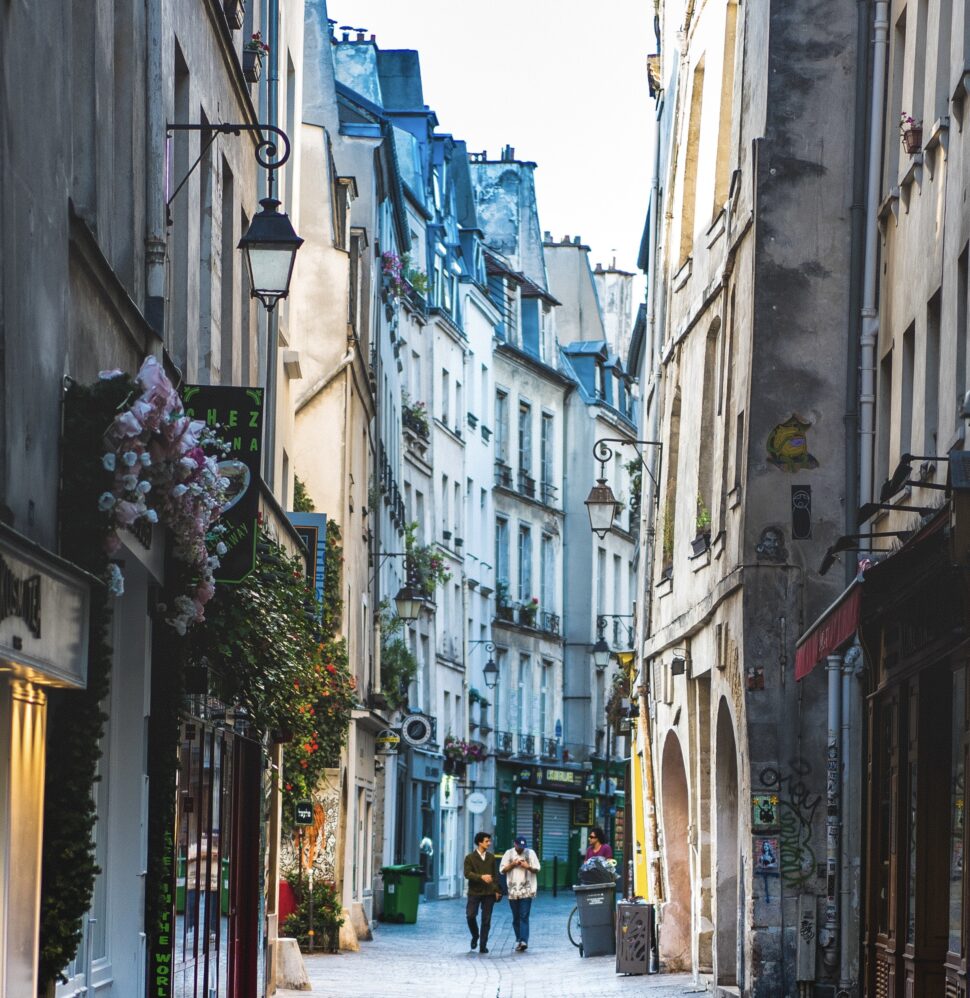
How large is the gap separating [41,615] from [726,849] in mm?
15103

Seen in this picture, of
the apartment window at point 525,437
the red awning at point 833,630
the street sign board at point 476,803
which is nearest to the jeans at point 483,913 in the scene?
the red awning at point 833,630

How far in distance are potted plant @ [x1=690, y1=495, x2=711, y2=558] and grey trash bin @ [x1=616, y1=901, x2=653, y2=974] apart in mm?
3867

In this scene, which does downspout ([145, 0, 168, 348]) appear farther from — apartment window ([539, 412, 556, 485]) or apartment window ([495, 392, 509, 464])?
apartment window ([539, 412, 556, 485])

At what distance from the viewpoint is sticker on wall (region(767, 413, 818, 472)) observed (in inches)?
748

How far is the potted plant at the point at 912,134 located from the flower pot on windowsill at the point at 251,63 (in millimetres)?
5015

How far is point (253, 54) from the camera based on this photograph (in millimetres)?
17625

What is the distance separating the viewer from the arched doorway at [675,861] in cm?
2444

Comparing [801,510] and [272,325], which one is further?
[272,325]

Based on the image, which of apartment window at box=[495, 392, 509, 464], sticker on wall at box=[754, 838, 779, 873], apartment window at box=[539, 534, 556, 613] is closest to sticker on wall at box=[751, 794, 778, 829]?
sticker on wall at box=[754, 838, 779, 873]

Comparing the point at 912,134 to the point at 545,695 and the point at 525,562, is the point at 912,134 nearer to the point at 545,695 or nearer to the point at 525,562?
the point at 525,562

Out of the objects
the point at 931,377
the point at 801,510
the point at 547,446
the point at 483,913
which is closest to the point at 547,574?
the point at 547,446

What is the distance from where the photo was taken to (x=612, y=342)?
7450cm

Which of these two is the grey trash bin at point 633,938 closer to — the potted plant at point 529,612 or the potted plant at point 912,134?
the potted plant at point 912,134

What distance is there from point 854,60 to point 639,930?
30.9 feet
